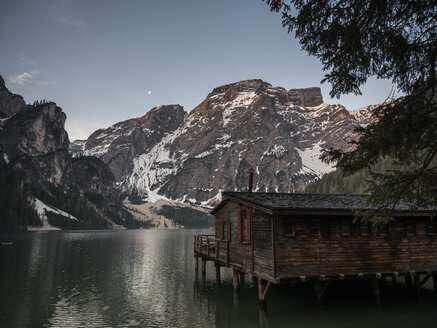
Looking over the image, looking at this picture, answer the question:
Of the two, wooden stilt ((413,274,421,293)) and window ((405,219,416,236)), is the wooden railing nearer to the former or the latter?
window ((405,219,416,236))

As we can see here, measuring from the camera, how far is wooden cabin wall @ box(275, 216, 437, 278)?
20859 millimetres

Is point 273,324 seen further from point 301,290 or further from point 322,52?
point 322,52

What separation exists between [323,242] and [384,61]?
13200mm

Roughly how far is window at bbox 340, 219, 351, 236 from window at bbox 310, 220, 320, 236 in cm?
167

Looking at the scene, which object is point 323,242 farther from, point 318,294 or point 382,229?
point 382,229

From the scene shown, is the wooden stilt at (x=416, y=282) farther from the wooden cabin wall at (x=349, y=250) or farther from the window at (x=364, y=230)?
the window at (x=364, y=230)

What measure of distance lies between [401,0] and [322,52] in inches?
100

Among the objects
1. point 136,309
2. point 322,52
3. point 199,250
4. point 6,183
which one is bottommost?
point 136,309

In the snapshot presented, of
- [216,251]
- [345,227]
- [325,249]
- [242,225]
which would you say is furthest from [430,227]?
[216,251]

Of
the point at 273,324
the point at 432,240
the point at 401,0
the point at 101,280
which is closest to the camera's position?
the point at 401,0

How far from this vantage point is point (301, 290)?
2889 cm

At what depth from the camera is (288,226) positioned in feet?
69.9

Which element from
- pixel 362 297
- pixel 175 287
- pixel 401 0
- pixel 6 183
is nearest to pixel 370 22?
pixel 401 0

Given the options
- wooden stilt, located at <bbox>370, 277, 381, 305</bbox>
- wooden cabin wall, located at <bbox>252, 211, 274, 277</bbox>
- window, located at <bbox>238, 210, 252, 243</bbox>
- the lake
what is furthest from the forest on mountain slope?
wooden cabin wall, located at <bbox>252, 211, 274, 277</bbox>
